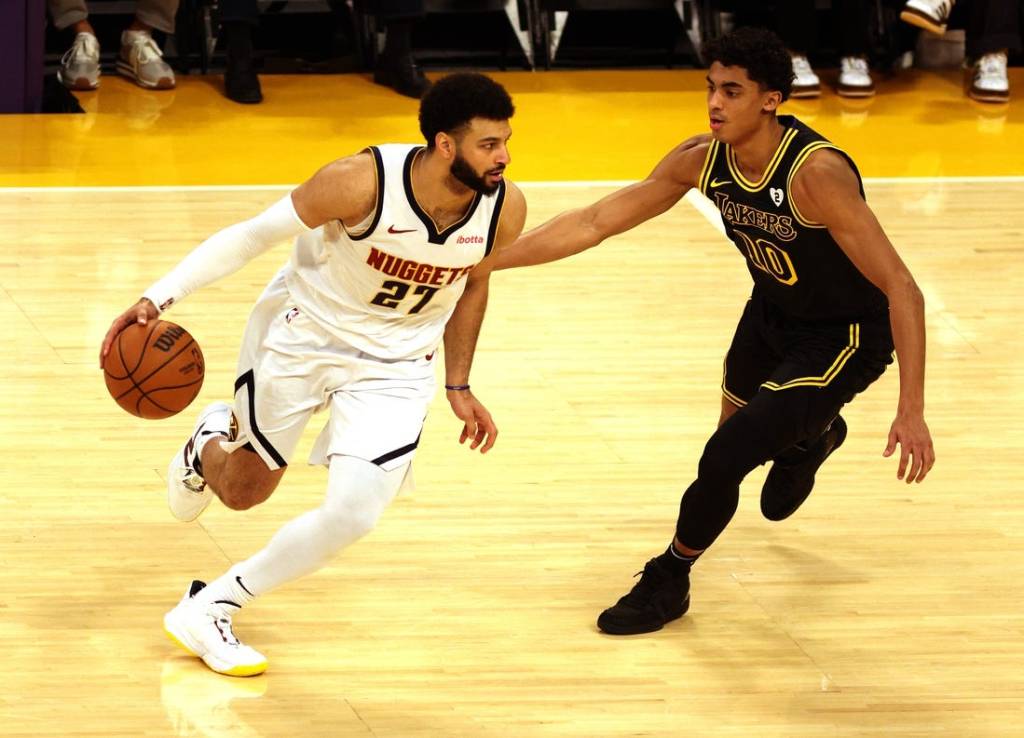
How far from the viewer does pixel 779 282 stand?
4582 millimetres

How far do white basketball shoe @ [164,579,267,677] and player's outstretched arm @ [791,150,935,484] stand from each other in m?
1.72

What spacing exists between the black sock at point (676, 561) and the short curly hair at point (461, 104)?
1.33 meters

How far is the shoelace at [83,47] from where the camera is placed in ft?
29.7

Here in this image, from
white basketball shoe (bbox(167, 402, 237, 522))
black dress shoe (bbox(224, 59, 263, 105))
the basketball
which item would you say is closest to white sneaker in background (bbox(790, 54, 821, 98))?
black dress shoe (bbox(224, 59, 263, 105))

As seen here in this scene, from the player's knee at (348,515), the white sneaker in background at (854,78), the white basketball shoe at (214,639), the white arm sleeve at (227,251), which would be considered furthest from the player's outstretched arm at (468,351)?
the white sneaker in background at (854,78)

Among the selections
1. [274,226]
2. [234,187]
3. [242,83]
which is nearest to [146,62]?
[242,83]

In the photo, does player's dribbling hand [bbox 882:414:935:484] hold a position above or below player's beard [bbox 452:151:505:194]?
below

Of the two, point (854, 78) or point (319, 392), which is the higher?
point (319, 392)

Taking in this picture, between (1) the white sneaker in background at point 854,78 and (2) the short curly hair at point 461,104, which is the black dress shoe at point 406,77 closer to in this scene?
(1) the white sneaker in background at point 854,78

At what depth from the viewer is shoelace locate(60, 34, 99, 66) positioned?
9062 millimetres

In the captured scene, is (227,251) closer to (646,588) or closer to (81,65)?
(646,588)

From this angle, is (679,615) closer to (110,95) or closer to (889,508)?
(889,508)

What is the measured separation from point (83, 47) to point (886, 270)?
6.05 metres

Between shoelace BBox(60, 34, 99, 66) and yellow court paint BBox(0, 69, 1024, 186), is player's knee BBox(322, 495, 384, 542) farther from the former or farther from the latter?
shoelace BBox(60, 34, 99, 66)
